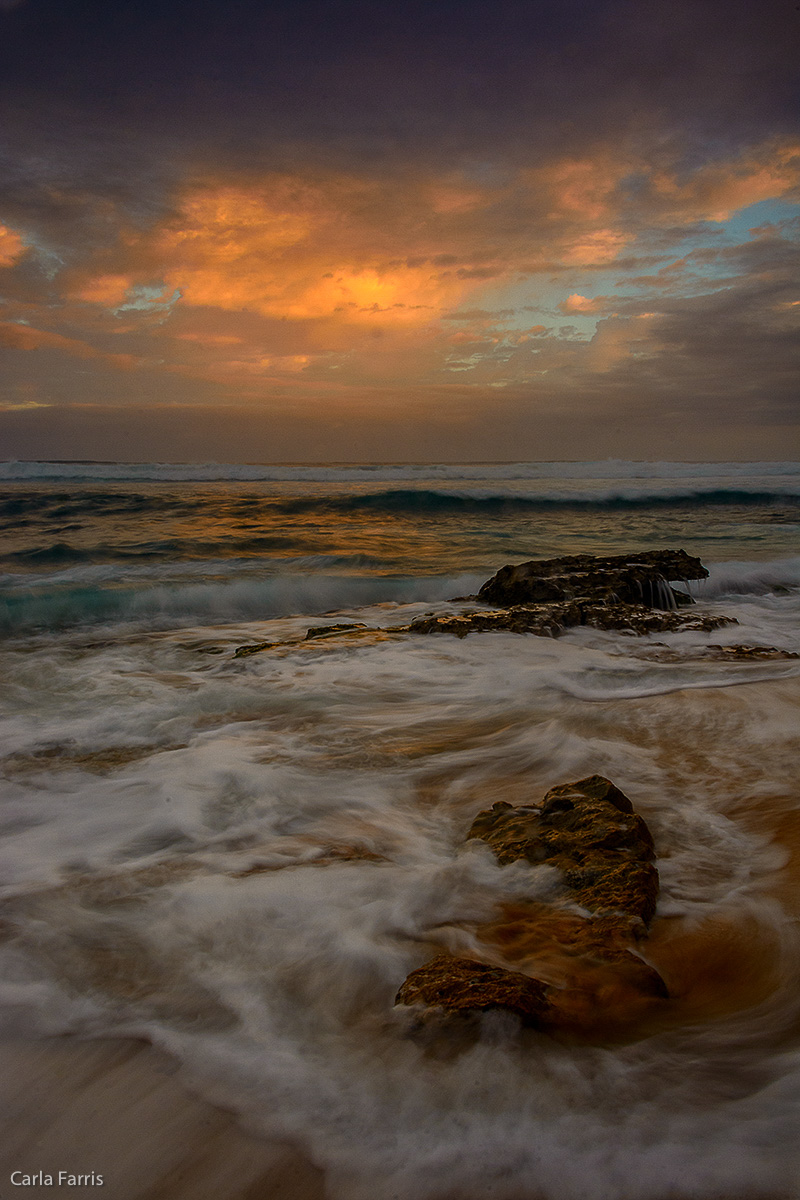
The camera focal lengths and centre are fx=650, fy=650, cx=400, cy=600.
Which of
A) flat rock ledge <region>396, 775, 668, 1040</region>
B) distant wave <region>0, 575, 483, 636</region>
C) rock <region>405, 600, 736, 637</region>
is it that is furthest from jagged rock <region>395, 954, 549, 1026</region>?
distant wave <region>0, 575, 483, 636</region>

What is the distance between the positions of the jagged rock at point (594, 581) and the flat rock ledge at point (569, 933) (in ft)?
15.0

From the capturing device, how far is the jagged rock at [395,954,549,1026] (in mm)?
1674

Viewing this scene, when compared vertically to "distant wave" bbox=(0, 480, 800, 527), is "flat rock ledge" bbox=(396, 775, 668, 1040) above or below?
below

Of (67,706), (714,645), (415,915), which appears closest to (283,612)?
(67,706)

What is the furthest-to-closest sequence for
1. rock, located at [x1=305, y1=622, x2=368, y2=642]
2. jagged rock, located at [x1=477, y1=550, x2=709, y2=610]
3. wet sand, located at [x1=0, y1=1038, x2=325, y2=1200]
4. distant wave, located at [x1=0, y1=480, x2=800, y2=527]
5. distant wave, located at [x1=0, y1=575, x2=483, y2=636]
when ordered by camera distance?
distant wave, located at [x1=0, y1=480, x2=800, y2=527]
distant wave, located at [x1=0, y1=575, x2=483, y2=636]
jagged rock, located at [x1=477, y1=550, x2=709, y2=610]
rock, located at [x1=305, y1=622, x2=368, y2=642]
wet sand, located at [x1=0, y1=1038, x2=325, y2=1200]

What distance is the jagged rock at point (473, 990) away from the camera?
1.67 m

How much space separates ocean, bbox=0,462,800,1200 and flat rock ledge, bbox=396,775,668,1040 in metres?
0.07

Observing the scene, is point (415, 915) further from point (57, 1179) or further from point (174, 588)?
point (174, 588)

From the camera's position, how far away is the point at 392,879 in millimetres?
2531

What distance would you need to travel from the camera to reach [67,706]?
15.9ft

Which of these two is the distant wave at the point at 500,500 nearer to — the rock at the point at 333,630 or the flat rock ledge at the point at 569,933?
the rock at the point at 333,630

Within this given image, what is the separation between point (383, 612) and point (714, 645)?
3.93 metres

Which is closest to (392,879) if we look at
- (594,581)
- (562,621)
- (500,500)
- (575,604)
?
(562,621)

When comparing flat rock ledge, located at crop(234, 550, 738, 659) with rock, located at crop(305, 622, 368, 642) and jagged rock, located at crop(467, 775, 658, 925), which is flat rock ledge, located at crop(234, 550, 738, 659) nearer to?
rock, located at crop(305, 622, 368, 642)
